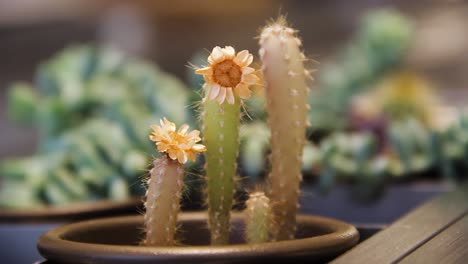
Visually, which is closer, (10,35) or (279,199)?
(279,199)

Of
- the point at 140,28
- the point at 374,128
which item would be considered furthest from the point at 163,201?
the point at 140,28

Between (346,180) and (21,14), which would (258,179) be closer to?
(346,180)

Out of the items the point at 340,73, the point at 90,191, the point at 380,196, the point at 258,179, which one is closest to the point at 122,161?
the point at 90,191

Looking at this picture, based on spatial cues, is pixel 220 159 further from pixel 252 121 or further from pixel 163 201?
pixel 252 121

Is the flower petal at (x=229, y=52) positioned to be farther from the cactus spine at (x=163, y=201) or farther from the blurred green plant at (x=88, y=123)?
the blurred green plant at (x=88, y=123)

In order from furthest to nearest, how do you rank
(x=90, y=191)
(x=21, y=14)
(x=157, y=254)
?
1. (x=21, y=14)
2. (x=90, y=191)
3. (x=157, y=254)
